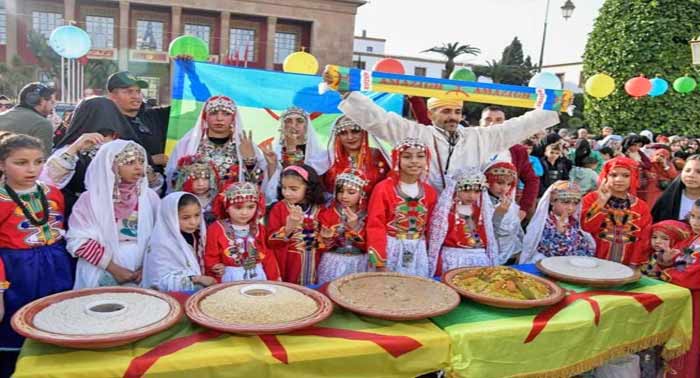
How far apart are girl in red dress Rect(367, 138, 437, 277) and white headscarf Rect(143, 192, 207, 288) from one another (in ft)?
3.44

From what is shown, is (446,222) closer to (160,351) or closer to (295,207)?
(295,207)

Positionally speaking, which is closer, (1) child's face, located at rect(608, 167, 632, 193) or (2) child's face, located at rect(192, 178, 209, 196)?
(2) child's face, located at rect(192, 178, 209, 196)

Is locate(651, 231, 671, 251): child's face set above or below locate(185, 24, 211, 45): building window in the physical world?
below

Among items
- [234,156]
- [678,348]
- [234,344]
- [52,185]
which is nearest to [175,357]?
[234,344]

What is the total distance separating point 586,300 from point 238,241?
6.18 ft

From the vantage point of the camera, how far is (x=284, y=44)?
32.3 m

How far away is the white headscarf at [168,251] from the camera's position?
8.77 feet

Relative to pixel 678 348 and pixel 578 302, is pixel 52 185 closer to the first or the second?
pixel 578 302

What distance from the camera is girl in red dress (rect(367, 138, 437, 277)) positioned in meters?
3.09

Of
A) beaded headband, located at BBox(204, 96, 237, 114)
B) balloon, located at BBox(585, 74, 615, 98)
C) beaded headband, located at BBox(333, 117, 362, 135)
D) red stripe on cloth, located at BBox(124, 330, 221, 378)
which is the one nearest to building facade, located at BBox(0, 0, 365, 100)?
balloon, located at BBox(585, 74, 615, 98)

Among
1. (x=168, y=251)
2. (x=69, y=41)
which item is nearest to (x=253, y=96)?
(x=168, y=251)

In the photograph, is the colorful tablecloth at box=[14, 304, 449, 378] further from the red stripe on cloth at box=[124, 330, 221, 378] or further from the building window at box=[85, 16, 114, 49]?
the building window at box=[85, 16, 114, 49]

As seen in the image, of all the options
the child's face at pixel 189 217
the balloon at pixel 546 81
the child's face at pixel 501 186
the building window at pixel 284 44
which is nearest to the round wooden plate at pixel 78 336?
the child's face at pixel 189 217

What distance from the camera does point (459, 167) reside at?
146 inches
